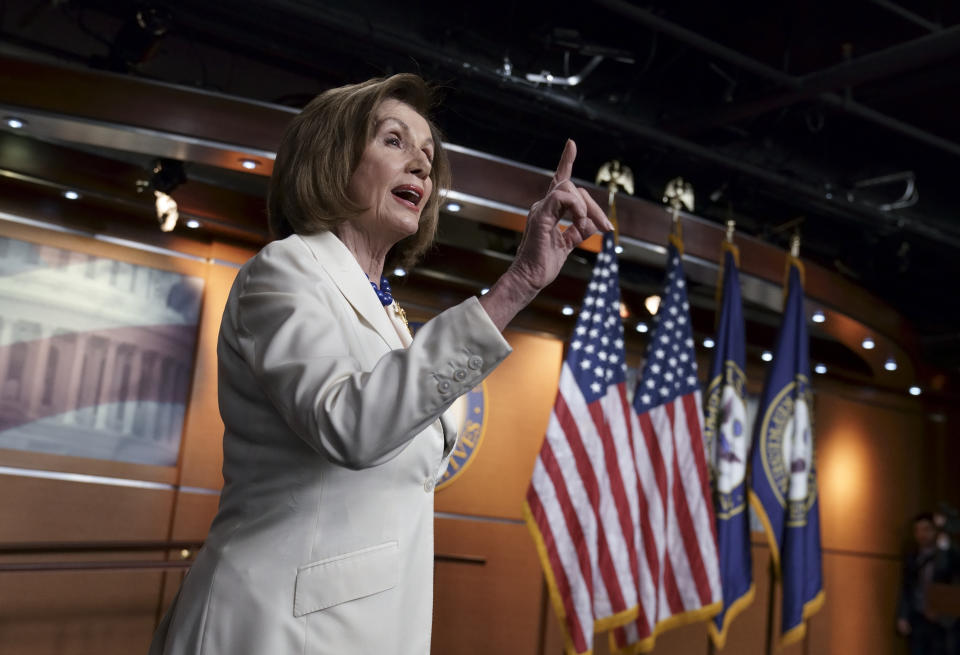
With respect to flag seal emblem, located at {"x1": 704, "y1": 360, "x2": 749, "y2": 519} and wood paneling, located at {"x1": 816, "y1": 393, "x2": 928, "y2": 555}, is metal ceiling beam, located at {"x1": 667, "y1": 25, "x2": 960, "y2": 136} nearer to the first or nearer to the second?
flag seal emblem, located at {"x1": 704, "y1": 360, "x2": 749, "y2": 519}

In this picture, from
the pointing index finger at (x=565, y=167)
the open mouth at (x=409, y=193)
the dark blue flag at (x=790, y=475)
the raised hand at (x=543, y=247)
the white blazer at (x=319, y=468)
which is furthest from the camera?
the dark blue flag at (x=790, y=475)

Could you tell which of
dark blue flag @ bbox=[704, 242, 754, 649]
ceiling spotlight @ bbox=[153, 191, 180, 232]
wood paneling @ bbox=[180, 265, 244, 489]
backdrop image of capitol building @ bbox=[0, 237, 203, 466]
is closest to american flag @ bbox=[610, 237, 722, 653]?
dark blue flag @ bbox=[704, 242, 754, 649]

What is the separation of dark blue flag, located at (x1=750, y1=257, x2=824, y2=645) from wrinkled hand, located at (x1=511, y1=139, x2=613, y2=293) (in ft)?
15.3

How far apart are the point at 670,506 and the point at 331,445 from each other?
433 centimetres

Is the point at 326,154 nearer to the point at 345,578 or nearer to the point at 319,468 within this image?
the point at 319,468

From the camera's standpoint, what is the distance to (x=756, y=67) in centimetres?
507

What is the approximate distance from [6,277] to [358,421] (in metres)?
5.04

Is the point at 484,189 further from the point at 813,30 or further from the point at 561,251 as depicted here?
the point at 561,251

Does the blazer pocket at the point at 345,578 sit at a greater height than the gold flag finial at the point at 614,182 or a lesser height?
lesser

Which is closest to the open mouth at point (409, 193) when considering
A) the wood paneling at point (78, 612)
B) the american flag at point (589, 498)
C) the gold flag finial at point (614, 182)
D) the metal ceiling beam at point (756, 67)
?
the american flag at point (589, 498)

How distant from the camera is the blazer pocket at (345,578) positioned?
98 cm

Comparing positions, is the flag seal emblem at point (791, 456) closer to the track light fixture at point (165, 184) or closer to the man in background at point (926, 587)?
the man in background at point (926, 587)

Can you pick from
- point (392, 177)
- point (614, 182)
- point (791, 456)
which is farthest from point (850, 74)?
point (392, 177)

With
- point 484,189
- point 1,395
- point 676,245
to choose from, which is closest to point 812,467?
point 676,245
